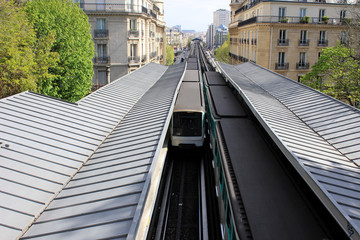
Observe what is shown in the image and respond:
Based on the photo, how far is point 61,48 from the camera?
20.6 m

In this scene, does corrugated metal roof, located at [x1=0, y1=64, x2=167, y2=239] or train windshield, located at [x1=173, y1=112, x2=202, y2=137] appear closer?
corrugated metal roof, located at [x1=0, y1=64, x2=167, y2=239]

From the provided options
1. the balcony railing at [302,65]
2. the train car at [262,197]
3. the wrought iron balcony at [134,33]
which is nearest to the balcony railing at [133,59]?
the wrought iron balcony at [134,33]

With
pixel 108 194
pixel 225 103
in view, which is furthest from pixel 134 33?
pixel 108 194

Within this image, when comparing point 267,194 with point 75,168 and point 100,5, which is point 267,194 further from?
point 100,5

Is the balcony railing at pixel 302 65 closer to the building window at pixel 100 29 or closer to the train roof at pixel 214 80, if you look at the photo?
the train roof at pixel 214 80

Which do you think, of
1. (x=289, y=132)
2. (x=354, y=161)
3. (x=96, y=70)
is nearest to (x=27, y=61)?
(x=289, y=132)

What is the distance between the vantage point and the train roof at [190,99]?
53.5 feet

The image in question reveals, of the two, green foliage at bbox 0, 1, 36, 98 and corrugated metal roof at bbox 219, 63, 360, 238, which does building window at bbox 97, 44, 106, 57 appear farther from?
corrugated metal roof at bbox 219, 63, 360, 238

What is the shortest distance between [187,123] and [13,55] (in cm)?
952

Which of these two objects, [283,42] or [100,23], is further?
[283,42]

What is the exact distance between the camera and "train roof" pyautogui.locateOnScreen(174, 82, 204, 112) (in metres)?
16.3

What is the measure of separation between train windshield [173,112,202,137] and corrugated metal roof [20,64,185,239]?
5.58 m

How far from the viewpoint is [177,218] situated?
11969 mm

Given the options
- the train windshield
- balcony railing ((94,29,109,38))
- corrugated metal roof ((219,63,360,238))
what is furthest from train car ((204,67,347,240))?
balcony railing ((94,29,109,38))
